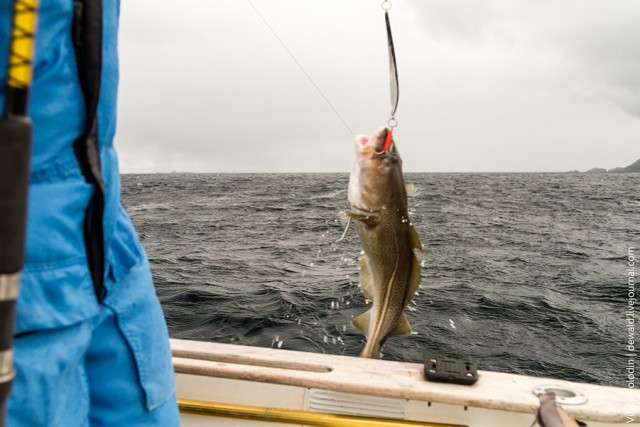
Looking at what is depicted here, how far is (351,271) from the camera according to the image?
1287 centimetres

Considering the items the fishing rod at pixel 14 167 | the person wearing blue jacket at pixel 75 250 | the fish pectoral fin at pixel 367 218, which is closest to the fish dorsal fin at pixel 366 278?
the fish pectoral fin at pixel 367 218

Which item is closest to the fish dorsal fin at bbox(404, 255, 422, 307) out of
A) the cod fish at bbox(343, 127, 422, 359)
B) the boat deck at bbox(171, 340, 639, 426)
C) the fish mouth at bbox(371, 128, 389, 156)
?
the cod fish at bbox(343, 127, 422, 359)

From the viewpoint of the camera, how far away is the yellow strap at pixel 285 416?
9.20 ft

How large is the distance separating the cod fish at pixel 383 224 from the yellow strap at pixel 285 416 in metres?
0.54

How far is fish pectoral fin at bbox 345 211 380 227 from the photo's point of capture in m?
2.80

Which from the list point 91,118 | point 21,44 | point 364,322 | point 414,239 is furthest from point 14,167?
point 364,322

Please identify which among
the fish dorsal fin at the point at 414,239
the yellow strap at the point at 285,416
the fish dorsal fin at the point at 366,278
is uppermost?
the fish dorsal fin at the point at 414,239

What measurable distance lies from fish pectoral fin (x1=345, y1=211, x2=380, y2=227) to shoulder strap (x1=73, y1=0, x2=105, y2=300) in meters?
1.50

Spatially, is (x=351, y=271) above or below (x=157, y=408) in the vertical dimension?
below

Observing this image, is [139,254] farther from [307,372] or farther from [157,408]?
[307,372]

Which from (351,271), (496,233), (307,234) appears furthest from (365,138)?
(496,233)

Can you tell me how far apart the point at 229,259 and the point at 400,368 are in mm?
11750

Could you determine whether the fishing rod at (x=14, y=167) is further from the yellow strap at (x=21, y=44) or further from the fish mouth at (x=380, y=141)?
the fish mouth at (x=380, y=141)

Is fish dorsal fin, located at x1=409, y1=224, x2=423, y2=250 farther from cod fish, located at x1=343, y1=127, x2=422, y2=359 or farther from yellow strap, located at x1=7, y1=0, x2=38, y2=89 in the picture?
yellow strap, located at x1=7, y1=0, x2=38, y2=89
